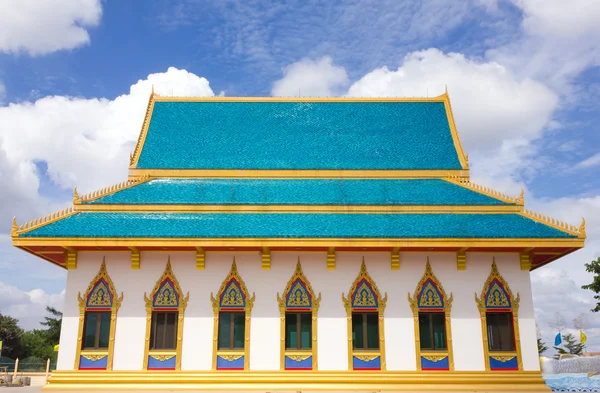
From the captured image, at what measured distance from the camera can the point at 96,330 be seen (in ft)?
45.8

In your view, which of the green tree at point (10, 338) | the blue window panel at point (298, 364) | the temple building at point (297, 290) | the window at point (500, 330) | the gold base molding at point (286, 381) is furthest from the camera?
the green tree at point (10, 338)

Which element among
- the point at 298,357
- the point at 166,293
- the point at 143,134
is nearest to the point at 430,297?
the point at 298,357

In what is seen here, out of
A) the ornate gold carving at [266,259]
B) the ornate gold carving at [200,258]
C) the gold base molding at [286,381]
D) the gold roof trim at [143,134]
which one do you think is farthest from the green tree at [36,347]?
the ornate gold carving at [266,259]

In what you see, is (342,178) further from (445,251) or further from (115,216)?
(115,216)

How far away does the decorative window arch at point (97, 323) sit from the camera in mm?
13664

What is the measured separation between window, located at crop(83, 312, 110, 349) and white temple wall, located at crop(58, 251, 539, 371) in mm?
307

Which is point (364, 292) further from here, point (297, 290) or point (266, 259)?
point (266, 259)

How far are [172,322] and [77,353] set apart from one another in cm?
264

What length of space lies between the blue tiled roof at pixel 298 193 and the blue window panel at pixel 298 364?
4.46 metres

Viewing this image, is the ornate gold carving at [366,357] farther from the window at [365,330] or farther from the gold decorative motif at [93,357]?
the gold decorative motif at [93,357]

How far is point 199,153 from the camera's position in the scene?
1842cm

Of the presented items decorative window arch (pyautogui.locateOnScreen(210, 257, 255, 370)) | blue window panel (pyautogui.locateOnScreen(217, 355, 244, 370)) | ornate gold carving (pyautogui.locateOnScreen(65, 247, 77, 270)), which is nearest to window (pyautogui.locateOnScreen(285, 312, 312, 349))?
decorative window arch (pyautogui.locateOnScreen(210, 257, 255, 370))

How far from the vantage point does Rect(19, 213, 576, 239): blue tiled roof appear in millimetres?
13570

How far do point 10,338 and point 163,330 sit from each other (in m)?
32.1
